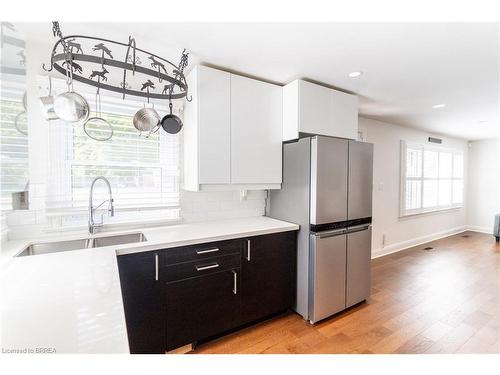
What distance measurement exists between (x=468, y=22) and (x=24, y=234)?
10.6 feet

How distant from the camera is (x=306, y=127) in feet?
7.35

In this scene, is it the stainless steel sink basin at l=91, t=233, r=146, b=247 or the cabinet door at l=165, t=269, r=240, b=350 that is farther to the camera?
the stainless steel sink basin at l=91, t=233, r=146, b=247

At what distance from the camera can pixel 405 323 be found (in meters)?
2.15

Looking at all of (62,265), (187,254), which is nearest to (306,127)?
(187,254)

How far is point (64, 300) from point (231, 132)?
1589 mm

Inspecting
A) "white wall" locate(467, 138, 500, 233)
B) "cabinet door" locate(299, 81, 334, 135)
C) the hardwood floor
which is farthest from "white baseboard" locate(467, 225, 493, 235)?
"cabinet door" locate(299, 81, 334, 135)

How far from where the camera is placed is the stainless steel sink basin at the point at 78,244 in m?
1.67

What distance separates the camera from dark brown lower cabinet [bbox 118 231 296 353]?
1.57 metres

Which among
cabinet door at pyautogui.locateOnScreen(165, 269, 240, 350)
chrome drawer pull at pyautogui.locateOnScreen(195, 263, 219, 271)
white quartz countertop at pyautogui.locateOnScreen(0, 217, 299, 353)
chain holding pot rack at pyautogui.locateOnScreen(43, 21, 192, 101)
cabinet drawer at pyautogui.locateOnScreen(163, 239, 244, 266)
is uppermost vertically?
chain holding pot rack at pyautogui.locateOnScreen(43, 21, 192, 101)

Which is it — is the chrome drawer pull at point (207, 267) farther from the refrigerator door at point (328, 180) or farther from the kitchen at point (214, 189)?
the refrigerator door at point (328, 180)

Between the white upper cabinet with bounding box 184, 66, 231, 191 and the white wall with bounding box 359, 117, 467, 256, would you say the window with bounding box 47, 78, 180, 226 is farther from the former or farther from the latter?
the white wall with bounding box 359, 117, 467, 256

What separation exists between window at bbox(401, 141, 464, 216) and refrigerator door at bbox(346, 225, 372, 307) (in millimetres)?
2291

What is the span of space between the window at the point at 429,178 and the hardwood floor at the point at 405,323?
4.89 feet

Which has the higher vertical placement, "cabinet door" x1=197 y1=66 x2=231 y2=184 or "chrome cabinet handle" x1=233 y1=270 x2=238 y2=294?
"cabinet door" x1=197 y1=66 x2=231 y2=184
